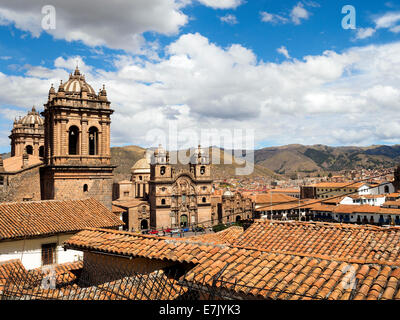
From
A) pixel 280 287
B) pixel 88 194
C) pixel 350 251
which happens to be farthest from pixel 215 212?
pixel 280 287

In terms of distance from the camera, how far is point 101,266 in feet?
30.0

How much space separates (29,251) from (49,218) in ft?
5.50

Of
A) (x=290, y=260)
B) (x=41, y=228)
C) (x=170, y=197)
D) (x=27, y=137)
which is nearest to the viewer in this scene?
(x=290, y=260)

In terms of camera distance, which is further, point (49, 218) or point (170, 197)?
point (170, 197)

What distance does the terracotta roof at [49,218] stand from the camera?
13.6m

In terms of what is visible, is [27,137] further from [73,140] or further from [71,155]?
[71,155]

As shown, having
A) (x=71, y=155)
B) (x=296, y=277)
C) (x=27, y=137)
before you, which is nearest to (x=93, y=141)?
(x=71, y=155)

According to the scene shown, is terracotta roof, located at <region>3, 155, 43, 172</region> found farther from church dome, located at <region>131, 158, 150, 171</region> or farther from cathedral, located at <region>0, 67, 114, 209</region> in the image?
church dome, located at <region>131, 158, 150, 171</region>

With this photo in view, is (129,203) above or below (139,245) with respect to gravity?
below

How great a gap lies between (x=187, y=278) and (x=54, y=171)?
17.6 m

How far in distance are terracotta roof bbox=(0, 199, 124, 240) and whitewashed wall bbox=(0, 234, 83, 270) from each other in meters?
0.41

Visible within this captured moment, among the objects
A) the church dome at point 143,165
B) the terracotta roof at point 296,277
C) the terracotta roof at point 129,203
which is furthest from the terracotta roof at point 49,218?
the church dome at point 143,165

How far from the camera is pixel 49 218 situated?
48.8ft
